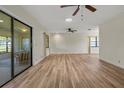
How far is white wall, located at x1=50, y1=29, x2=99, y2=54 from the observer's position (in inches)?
556

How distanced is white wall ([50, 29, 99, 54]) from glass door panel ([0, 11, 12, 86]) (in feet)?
34.2

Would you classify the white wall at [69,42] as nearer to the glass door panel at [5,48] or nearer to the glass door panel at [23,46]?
the glass door panel at [23,46]

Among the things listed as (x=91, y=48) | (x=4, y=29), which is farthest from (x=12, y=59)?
(x=91, y=48)

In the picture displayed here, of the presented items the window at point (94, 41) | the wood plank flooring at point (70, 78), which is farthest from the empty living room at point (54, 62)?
the window at point (94, 41)

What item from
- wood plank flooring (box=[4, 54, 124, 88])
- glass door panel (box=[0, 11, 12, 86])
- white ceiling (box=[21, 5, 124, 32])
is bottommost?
wood plank flooring (box=[4, 54, 124, 88])

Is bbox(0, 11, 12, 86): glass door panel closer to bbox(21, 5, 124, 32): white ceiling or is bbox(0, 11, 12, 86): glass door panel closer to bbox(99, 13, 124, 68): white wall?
bbox(21, 5, 124, 32): white ceiling

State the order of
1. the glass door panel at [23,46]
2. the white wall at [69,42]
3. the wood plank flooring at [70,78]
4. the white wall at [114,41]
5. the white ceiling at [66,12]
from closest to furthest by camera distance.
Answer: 1. the wood plank flooring at [70,78]
2. the white ceiling at [66,12]
3. the glass door panel at [23,46]
4. the white wall at [114,41]
5. the white wall at [69,42]

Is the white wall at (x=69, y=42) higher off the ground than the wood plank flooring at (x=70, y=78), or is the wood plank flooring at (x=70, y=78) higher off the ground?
the white wall at (x=69, y=42)

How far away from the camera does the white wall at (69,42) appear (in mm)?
14133

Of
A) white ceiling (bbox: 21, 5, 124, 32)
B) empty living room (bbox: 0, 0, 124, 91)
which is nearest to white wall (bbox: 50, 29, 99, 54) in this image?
empty living room (bbox: 0, 0, 124, 91)

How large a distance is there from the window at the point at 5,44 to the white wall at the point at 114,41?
4.69 m

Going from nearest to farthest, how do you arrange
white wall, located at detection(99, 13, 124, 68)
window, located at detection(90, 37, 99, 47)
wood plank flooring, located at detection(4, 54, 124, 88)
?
wood plank flooring, located at detection(4, 54, 124, 88)
white wall, located at detection(99, 13, 124, 68)
window, located at detection(90, 37, 99, 47)

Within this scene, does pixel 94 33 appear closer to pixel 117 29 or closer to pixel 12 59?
pixel 117 29
